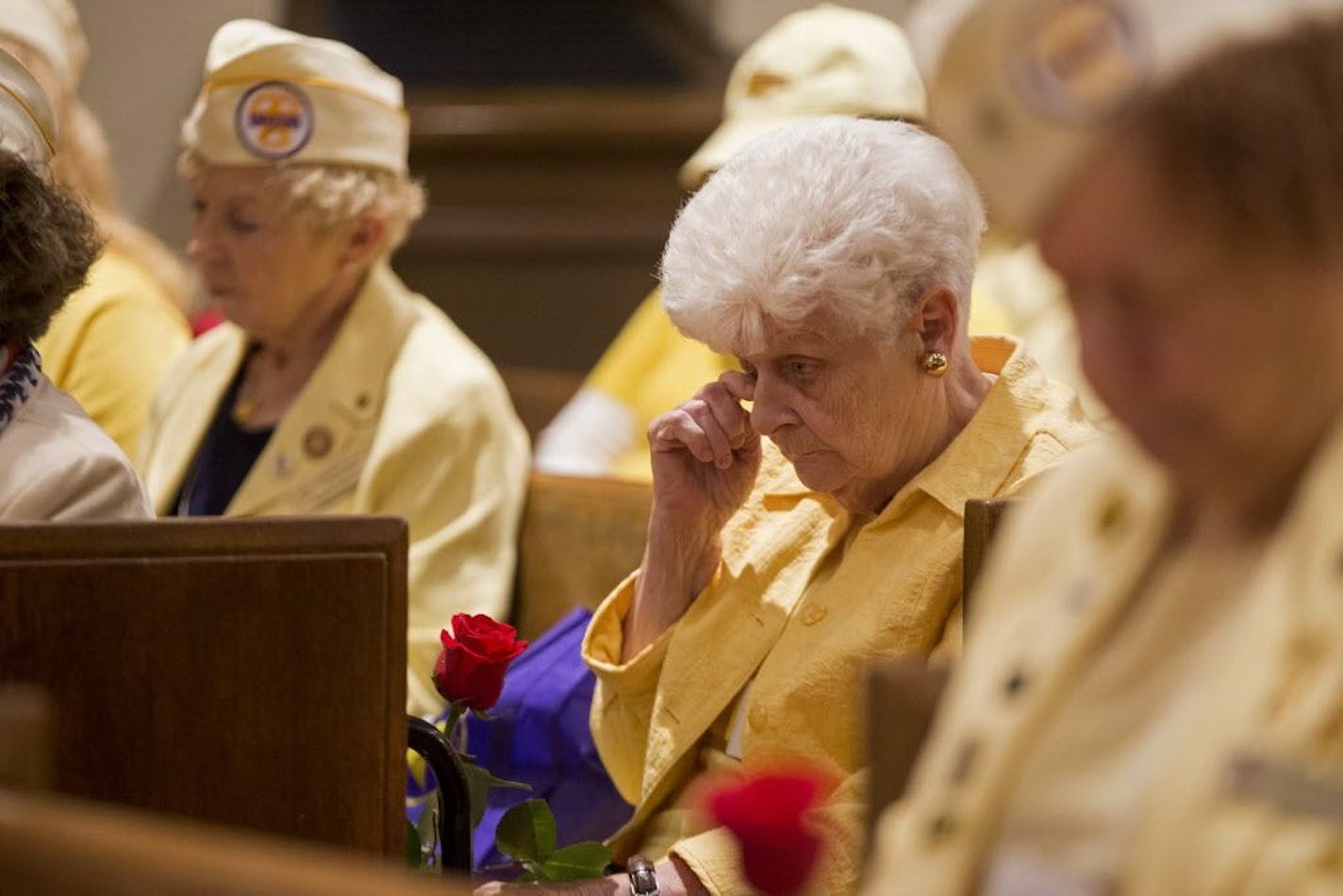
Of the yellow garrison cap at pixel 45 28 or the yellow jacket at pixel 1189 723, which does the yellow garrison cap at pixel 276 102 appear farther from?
the yellow jacket at pixel 1189 723

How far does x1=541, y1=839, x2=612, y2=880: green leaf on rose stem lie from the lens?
2230mm

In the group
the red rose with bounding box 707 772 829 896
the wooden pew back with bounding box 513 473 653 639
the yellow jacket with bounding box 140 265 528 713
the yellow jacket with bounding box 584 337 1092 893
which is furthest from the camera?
the yellow jacket with bounding box 140 265 528 713

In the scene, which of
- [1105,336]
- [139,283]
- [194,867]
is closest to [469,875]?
[194,867]

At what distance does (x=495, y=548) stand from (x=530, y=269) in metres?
2.91

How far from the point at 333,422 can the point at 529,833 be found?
5.28ft

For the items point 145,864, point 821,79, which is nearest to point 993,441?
point 145,864

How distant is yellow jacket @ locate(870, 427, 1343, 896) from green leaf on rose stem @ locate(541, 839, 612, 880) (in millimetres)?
979

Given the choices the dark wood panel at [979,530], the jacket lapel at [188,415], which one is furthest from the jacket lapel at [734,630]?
the jacket lapel at [188,415]

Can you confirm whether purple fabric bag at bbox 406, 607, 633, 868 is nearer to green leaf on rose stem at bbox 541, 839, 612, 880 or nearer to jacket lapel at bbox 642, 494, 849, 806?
jacket lapel at bbox 642, 494, 849, 806

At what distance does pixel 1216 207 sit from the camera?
3.51ft

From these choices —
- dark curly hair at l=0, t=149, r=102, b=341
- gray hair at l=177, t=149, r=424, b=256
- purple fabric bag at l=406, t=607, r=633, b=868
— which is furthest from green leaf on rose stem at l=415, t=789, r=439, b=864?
gray hair at l=177, t=149, r=424, b=256

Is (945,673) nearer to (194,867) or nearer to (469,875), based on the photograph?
(194,867)

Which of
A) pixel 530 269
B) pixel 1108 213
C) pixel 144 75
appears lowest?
pixel 530 269

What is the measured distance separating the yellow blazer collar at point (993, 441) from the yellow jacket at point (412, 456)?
1.25m
